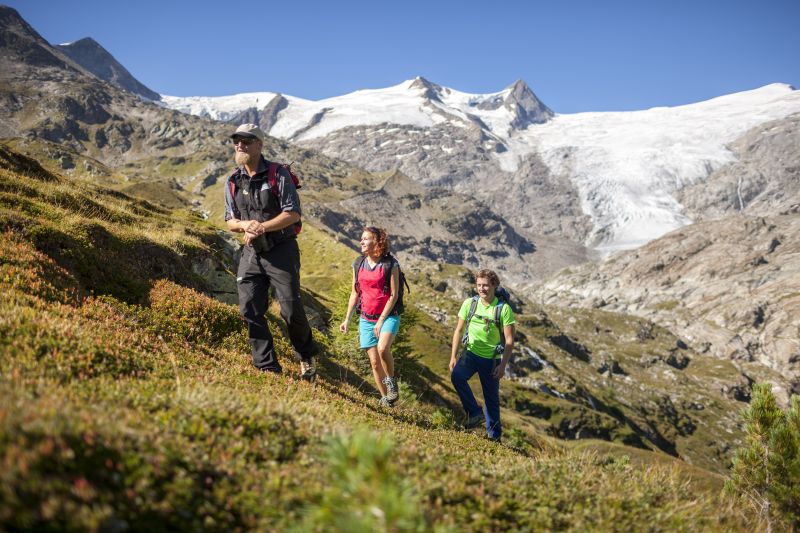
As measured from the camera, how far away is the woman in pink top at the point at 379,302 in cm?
997

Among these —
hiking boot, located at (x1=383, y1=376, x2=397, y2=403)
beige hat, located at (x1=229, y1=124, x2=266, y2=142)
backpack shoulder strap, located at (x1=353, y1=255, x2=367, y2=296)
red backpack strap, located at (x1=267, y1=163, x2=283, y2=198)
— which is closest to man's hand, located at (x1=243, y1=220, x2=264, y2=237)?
red backpack strap, located at (x1=267, y1=163, x2=283, y2=198)

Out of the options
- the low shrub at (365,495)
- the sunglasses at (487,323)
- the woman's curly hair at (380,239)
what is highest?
the woman's curly hair at (380,239)

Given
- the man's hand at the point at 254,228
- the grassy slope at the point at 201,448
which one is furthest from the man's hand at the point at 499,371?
the man's hand at the point at 254,228

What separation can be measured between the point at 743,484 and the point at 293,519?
11.0 metres

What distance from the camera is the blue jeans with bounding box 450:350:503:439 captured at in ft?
36.6

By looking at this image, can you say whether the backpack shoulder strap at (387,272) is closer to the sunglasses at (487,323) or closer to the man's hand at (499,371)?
the sunglasses at (487,323)

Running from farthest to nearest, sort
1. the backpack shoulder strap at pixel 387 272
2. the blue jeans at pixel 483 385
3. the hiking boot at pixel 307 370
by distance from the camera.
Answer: the blue jeans at pixel 483 385
the backpack shoulder strap at pixel 387 272
the hiking boot at pixel 307 370

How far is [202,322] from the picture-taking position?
35.7 ft

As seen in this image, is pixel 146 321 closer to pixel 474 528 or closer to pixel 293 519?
pixel 293 519

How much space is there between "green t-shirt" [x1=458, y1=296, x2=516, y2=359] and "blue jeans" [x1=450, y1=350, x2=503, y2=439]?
0.20m

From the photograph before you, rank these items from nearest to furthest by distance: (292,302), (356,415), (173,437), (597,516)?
(173,437) < (597,516) < (356,415) < (292,302)

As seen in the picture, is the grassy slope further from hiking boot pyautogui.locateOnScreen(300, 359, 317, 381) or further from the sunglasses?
the sunglasses

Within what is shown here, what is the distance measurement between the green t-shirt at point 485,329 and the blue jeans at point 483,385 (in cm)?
20

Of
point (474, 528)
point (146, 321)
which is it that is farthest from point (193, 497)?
point (146, 321)
